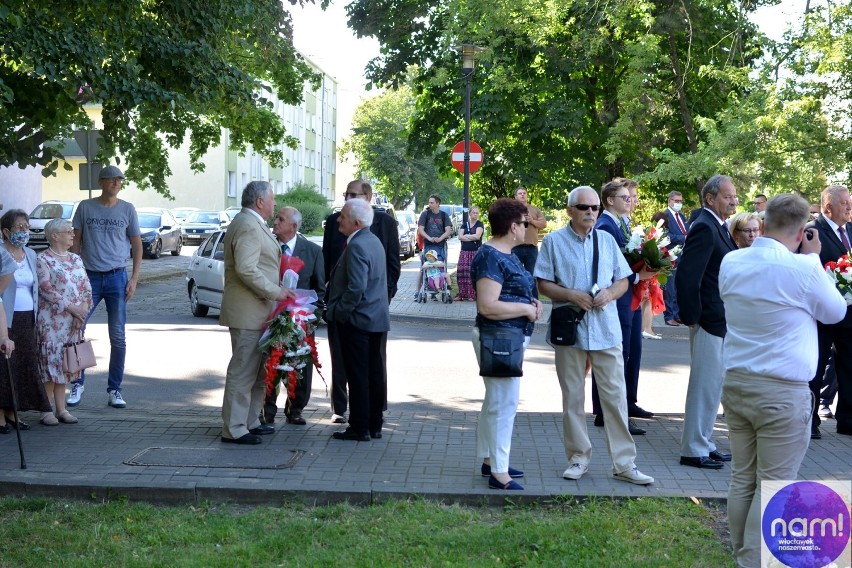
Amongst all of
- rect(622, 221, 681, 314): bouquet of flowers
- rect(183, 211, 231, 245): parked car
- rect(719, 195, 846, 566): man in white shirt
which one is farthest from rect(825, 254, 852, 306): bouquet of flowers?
rect(183, 211, 231, 245): parked car

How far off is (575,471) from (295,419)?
2754mm

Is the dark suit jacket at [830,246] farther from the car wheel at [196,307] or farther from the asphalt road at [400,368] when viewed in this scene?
the car wheel at [196,307]

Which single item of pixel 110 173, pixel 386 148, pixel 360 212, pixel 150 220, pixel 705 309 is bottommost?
pixel 150 220

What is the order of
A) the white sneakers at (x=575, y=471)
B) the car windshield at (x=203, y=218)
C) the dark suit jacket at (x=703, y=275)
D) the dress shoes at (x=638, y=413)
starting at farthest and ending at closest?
1. the car windshield at (x=203, y=218)
2. the dress shoes at (x=638, y=413)
3. the dark suit jacket at (x=703, y=275)
4. the white sneakers at (x=575, y=471)

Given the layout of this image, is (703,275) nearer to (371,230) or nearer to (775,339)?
(775,339)

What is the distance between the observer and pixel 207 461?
7.08 m

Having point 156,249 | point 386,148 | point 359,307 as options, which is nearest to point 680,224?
point 359,307

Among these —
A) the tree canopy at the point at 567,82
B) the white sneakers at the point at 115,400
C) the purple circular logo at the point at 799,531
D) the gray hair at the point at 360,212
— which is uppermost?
the tree canopy at the point at 567,82

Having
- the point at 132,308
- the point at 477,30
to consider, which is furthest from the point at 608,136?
the point at 132,308

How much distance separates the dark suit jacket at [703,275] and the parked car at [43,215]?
30.9m

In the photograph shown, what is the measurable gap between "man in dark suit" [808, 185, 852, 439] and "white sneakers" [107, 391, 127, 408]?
591 centimetres

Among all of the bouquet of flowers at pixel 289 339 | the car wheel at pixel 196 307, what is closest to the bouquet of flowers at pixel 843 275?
the bouquet of flowers at pixel 289 339

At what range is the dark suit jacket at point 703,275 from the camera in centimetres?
684

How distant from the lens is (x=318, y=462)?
7.11 metres
